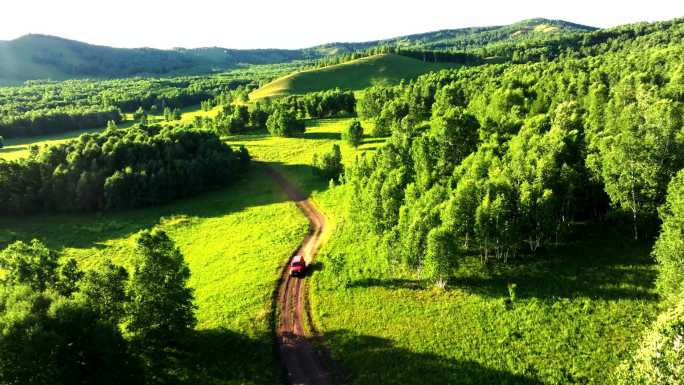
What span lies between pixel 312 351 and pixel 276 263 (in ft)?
71.2

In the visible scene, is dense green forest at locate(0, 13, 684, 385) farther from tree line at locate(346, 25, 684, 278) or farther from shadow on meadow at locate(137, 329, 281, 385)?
shadow on meadow at locate(137, 329, 281, 385)

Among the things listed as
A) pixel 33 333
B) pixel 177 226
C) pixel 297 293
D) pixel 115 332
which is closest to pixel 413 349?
pixel 297 293

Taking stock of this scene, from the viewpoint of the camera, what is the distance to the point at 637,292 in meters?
41.9

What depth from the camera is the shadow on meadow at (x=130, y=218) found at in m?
81.7

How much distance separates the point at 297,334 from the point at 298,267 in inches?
535

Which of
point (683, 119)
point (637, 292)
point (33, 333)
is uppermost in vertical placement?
point (683, 119)

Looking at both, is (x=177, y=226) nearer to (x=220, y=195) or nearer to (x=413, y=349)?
(x=220, y=195)

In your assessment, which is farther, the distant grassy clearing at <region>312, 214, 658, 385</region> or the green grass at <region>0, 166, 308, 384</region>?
the green grass at <region>0, 166, 308, 384</region>

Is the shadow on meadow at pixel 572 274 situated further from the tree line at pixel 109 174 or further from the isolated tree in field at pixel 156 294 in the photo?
the tree line at pixel 109 174

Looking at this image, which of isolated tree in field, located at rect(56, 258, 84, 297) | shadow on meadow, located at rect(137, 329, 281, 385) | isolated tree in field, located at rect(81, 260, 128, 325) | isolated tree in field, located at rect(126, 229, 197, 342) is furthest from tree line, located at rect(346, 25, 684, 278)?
isolated tree in field, located at rect(56, 258, 84, 297)

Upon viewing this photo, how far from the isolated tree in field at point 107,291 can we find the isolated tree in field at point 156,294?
0.94m

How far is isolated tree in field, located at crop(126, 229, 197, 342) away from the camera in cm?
3950

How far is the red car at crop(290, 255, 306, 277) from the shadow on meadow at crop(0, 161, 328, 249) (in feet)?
111

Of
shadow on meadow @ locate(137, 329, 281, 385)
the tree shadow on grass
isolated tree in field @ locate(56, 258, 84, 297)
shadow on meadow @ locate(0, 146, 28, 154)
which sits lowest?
shadow on meadow @ locate(137, 329, 281, 385)
